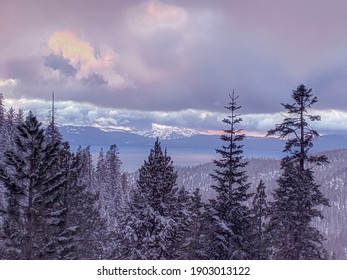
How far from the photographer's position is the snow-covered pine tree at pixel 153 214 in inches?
947

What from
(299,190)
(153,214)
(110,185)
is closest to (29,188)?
(153,214)

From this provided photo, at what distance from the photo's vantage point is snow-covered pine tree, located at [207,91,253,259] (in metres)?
22.3

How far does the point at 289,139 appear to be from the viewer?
21.1m

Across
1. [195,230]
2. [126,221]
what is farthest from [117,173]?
[126,221]

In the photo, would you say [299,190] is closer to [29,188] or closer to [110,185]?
[29,188]

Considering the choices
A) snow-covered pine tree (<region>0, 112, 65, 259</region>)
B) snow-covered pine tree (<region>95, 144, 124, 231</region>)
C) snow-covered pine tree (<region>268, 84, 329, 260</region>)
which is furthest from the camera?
snow-covered pine tree (<region>95, 144, 124, 231</region>)

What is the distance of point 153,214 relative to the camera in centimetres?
2430

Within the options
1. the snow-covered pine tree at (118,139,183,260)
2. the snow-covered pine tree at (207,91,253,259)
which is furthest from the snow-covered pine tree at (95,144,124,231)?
the snow-covered pine tree at (207,91,253,259)

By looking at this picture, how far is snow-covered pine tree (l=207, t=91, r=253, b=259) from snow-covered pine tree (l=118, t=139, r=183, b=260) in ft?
9.28

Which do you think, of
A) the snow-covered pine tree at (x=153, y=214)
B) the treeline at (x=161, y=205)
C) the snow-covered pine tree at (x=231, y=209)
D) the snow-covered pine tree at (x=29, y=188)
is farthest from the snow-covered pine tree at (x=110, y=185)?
the snow-covered pine tree at (x=29, y=188)

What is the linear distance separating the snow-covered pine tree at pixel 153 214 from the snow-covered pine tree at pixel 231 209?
2.83 m

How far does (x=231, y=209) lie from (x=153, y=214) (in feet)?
16.6

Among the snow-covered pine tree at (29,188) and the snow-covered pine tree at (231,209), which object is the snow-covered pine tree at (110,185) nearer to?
the snow-covered pine tree at (231,209)

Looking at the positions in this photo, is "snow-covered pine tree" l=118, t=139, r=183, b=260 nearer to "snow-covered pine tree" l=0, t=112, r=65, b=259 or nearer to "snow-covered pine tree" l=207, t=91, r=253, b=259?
"snow-covered pine tree" l=207, t=91, r=253, b=259
